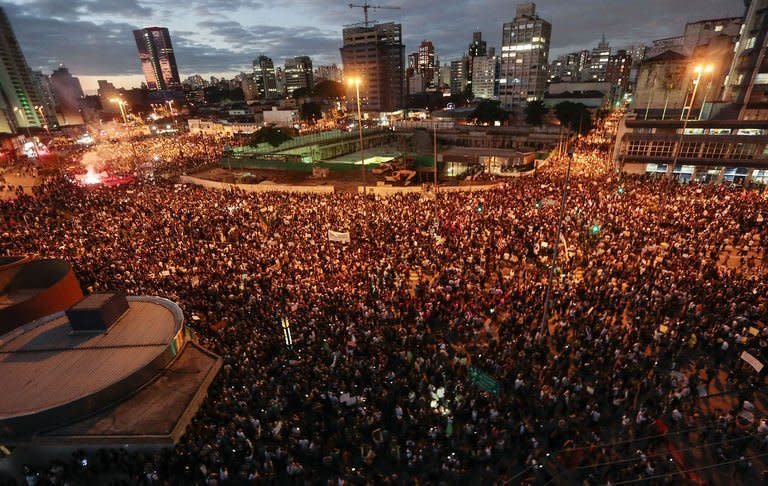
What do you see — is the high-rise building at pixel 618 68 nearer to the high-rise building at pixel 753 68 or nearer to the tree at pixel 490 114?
the tree at pixel 490 114

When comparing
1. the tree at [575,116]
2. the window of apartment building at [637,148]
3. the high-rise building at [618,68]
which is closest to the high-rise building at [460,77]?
the high-rise building at [618,68]

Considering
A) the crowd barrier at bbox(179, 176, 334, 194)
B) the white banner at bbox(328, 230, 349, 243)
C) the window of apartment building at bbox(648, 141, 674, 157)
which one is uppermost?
the window of apartment building at bbox(648, 141, 674, 157)

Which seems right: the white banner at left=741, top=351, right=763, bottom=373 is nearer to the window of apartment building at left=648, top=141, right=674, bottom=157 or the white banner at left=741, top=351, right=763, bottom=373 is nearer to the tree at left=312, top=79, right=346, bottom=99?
the window of apartment building at left=648, top=141, right=674, bottom=157

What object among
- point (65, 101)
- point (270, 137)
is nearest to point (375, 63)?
point (270, 137)

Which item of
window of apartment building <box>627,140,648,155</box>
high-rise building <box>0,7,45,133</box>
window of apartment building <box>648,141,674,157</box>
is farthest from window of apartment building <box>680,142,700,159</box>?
high-rise building <box>0,7,45,133</box>

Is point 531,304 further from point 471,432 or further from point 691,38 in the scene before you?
point 691,38

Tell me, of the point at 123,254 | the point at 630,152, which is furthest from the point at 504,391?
the point at 630,152
